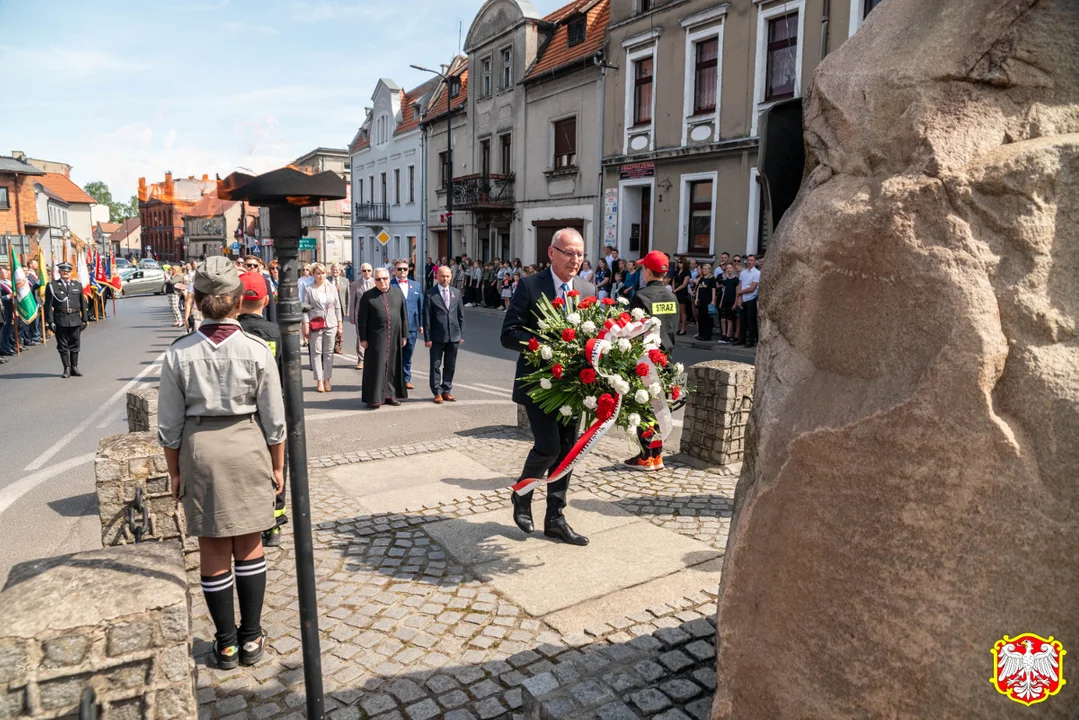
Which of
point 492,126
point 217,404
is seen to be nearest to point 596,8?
point 492,126

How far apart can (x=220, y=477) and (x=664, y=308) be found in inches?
173

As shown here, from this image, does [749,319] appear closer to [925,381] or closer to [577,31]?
[925,381]

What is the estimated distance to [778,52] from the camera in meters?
18.9

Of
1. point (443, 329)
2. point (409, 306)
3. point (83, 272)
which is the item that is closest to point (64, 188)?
point (83, 272)

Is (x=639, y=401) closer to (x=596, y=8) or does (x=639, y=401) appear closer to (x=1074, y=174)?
(x=1074, y=174)

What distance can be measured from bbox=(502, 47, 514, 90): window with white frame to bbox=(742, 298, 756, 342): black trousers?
18.1m

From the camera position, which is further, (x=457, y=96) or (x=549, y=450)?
(x=457, y=96)

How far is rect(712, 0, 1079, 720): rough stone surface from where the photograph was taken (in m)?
1.87

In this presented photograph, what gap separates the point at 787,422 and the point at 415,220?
3922 cm

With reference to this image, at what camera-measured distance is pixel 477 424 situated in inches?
372

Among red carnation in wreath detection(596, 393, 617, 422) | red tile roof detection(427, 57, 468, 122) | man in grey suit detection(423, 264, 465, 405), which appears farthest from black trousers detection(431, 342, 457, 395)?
red tile roof detection(427, 57, 468, 122)

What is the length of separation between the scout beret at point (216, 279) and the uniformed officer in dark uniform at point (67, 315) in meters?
11.5

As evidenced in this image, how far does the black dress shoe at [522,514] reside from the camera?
5484mm

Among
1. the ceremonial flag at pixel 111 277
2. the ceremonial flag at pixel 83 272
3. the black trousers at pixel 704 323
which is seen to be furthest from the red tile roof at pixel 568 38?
the ceremonial flag at pixel 111 277
